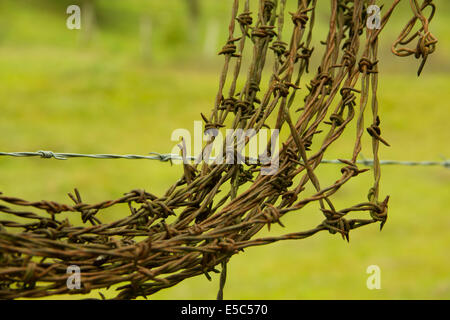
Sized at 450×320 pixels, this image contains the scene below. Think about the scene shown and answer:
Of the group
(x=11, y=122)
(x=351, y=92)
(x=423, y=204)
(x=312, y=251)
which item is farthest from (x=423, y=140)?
(x=351, y=92)

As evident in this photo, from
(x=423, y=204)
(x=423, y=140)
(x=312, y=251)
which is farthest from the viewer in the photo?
(x=423, y=140)

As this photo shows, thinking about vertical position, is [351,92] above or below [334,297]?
above

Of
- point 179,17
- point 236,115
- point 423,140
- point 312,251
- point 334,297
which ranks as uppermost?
point 179,17

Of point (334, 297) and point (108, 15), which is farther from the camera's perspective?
point (108, 15)

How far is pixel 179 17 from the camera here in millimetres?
29484

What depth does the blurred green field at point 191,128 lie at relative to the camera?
5.42 m

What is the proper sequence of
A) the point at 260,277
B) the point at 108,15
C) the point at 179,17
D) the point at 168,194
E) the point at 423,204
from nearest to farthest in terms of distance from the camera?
the point at 168,194, the point at 260,277, the point at 423,204, the point at 179,17, the point at 108,15

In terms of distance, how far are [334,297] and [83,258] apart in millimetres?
4030

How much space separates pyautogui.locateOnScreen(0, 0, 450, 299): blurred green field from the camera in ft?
17.8

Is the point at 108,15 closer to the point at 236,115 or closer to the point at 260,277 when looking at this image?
the point at 260,277

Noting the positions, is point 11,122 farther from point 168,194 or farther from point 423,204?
point 168,194

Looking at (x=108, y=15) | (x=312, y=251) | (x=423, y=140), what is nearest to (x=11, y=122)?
(x=312, y=251)

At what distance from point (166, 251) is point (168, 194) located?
183 mm

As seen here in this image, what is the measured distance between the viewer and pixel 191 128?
38.8ft
